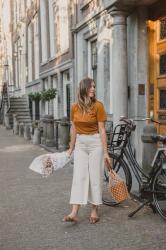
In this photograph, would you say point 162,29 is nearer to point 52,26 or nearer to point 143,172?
point 143,172

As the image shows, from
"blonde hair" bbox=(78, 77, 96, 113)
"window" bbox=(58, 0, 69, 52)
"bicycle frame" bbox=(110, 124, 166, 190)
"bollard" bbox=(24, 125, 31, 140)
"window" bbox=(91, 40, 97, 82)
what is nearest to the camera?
"blonde hair" bbox=(78, 77, 96, 113)

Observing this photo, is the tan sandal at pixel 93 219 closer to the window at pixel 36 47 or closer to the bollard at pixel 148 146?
the bollard at pixel 148 146

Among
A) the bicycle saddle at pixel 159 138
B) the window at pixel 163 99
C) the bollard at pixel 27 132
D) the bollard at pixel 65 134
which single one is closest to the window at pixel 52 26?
the bollard at pixel 27 132

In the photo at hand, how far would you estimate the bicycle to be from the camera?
18.2 feet

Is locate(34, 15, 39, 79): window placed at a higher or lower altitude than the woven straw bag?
higher

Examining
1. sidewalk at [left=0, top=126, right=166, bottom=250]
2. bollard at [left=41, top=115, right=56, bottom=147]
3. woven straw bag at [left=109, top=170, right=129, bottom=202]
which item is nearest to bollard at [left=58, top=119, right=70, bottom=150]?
bollard at [left=41, top=115, right=56, bottom=147]

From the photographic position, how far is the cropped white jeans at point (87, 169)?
561 centimetres

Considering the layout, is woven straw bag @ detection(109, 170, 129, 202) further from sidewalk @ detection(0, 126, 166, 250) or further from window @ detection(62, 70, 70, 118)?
window @ detection(62, 70, 70, 118)

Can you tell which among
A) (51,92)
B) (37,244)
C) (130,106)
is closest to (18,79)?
(51,92)

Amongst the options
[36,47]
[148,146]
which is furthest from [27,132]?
[148,146]

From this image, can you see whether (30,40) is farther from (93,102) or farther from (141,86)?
(93,102)

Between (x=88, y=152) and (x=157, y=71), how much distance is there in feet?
16.8

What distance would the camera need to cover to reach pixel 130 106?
10578 mm

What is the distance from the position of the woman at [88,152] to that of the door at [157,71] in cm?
450
